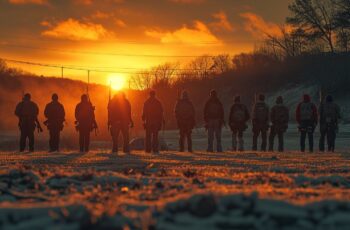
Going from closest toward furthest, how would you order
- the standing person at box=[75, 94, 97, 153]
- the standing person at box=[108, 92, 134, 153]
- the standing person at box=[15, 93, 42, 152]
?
the standing person at box=[108, 92, 134, 153], the standing person at box=[75, 94, 97, 153], the standing person at box=[15, 93, 42, 152]

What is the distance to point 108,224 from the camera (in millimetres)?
4785

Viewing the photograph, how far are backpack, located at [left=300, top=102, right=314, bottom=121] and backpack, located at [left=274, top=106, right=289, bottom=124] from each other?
1.83 ft

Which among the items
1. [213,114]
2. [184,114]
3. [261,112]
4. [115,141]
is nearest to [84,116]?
[115,141]

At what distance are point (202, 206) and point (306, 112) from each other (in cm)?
1630

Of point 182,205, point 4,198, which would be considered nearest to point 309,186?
point 182,205

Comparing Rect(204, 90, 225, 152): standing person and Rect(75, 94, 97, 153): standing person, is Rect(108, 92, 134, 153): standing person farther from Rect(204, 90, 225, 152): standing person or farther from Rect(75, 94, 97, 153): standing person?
Rect(204, 90, 225, 152): standing person

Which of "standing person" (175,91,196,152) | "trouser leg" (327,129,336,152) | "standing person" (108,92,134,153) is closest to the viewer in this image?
"standing person" (108,92,134,153)

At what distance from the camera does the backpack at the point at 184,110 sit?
2014cm

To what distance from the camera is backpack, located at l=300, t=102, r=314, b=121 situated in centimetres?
2078

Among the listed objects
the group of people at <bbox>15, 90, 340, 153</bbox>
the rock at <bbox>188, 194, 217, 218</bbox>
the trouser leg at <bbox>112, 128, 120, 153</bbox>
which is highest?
the group of people at <bbox>15, 90, 340, 153</bbox>

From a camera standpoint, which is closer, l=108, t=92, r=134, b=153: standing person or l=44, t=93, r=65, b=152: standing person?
l=108, t=92, r=134, b=153: standing person

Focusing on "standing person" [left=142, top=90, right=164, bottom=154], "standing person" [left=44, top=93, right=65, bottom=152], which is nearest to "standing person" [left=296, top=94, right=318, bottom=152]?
"standing person" [left=142, top=90, right=164, bottom=154]

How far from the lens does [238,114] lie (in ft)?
69.2

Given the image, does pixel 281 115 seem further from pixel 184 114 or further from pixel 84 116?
pixel 84 116
